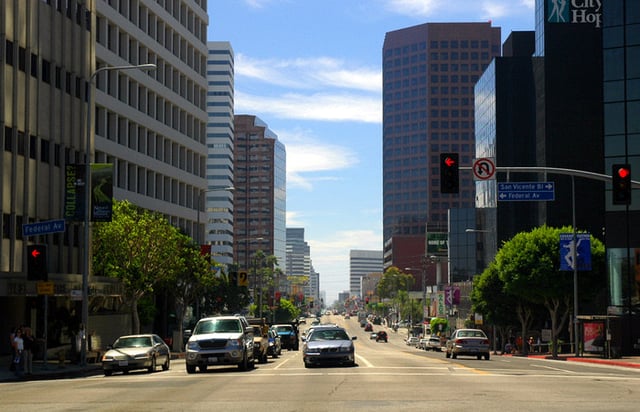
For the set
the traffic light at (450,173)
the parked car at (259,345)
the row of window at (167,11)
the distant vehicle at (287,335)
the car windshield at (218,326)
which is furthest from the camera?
the row of window at (167,11)

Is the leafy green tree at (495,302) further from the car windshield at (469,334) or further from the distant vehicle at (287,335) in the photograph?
the car windshield at (469,334)

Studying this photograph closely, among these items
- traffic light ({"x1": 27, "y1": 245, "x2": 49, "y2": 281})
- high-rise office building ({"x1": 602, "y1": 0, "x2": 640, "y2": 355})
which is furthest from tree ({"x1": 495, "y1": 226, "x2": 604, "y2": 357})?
traffic light ({"x1": 27, "y1": 245, "x2": 49, "y2": 281})

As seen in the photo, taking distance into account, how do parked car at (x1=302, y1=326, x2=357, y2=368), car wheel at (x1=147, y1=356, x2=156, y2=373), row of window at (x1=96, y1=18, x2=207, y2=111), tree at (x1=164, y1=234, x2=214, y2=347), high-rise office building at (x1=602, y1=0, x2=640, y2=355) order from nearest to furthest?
1. parked car at (x1=302, y1=326, x2=357, y2=368)
2. car wheel at (x1=147, y1=356, x2=156, y2=373)
3. high-rise office building at (x1=602, y1=0, x2=640, y2=355)
4. tree at (x1=164, y1=234, x2=214, y2=347)
5. row of window at (x1=96, y1=18, x2=207, y2=111)

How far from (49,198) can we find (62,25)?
10217 millimetres

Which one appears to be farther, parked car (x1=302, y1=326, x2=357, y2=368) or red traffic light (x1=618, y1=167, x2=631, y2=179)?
parked car (x1=302, y1=326, x2=357, y2=368)

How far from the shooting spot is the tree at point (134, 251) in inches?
2190

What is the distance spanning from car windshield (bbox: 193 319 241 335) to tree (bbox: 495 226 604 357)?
3880cm

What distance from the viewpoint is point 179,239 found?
2446 inches

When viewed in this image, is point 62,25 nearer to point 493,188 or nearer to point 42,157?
point 42,157

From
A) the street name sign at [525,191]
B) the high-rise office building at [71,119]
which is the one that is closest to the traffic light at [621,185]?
the street name sign at [525,191]

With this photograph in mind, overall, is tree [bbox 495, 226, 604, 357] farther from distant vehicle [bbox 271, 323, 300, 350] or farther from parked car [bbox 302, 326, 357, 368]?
parked car [bbox 302, 326, 357, 368]

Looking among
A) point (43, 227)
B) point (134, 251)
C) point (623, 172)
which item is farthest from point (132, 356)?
point (134, 251)

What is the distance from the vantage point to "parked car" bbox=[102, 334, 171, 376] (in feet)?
115

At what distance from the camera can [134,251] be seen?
56594mm
